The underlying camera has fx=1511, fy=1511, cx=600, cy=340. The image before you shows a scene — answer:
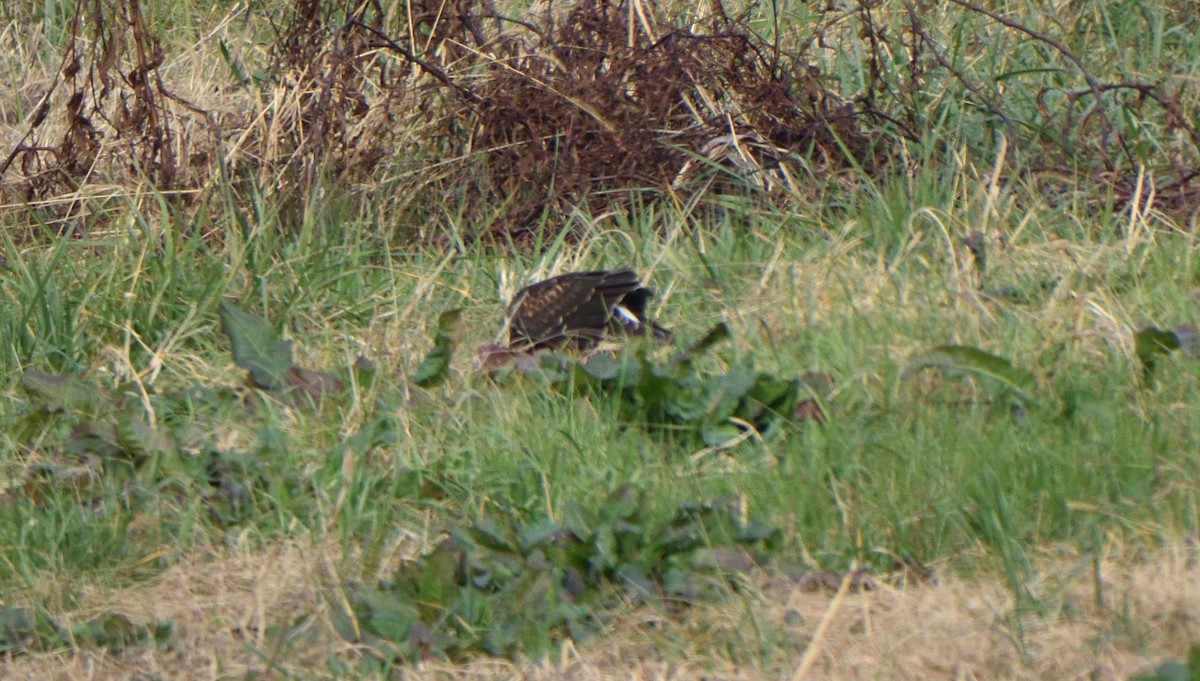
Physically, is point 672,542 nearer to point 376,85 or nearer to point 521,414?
point 521,414

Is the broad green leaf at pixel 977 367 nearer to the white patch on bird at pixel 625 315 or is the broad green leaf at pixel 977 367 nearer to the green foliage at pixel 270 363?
the white patch on bird at pixel 625 315

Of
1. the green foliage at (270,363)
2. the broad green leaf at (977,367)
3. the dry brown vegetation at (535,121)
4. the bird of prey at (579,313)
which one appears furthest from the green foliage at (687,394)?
the dry brown vegetation at (535,121)

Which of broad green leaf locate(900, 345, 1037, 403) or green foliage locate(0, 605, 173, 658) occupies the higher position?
broad green leaf locate(900, 345, 1037, 403)

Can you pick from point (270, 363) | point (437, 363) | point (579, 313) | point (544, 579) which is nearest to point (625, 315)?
point (579, 313)

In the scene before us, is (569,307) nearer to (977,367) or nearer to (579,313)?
(579,313)

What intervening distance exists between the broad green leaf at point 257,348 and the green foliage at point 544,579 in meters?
1.02

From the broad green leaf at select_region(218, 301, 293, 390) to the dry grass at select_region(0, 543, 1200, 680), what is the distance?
85 cm

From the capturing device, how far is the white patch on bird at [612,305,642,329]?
393 cm

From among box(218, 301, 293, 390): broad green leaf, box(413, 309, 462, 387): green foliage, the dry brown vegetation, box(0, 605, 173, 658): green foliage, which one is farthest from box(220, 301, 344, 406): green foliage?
the dry brown vegetation

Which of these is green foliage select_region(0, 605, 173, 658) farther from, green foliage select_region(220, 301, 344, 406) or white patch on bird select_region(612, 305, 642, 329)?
white patch on bird select_region(612, 305, 642, 329)

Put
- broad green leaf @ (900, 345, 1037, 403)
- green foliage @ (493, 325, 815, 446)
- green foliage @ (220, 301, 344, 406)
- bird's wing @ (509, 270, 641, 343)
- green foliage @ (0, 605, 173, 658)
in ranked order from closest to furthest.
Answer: green foliage @ (0, 605, 173, 658) → broad green leaf @ (900, 345, 1037, 403) → green foliage @ (493, 325, 815, 446) → green foliage @ (220, 301, 344, 406) → bird's wing @ (509, 270, 641, 343)

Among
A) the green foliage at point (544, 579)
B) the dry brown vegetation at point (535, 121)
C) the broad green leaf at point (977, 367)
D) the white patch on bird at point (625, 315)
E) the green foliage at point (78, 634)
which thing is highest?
the dry brown vegetation at point (535, 121)

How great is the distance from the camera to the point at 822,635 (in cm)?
235

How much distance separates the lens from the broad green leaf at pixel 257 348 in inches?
143
